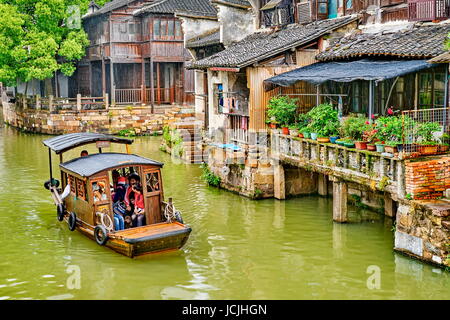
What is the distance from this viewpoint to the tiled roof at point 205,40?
93.2 ft

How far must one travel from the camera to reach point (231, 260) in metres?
15.4

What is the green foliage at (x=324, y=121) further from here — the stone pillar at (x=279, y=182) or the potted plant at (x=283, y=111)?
the stone pillar at (x=279, y=182)

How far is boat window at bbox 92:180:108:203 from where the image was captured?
16.0 m

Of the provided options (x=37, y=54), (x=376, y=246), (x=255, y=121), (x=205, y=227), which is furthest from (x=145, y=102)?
(x=376, y=246)

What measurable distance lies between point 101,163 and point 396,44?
29.7ft

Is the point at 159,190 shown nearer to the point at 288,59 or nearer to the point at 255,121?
the point at 255,121

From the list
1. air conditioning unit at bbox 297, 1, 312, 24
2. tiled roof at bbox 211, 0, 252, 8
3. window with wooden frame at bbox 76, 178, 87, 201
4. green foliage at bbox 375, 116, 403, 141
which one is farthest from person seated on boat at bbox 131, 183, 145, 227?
tiled roof at bbox 211, 0, 252, 8

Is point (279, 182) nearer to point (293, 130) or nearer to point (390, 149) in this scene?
point (293, 130)

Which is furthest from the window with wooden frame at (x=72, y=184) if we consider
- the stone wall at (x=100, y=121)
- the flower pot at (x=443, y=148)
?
the stone wall at (x=100, y=121)

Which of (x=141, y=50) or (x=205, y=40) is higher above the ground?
(x=141, y=50)

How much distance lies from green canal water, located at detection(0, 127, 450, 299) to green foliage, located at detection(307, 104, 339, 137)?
2673 mm

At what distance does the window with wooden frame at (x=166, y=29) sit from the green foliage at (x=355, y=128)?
2473cm

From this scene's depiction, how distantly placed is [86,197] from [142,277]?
3.35m

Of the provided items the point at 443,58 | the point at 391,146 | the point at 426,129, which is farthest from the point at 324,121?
the point at 443,58
